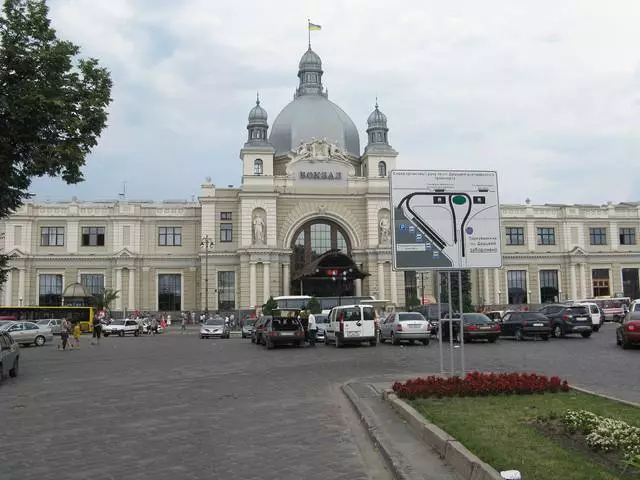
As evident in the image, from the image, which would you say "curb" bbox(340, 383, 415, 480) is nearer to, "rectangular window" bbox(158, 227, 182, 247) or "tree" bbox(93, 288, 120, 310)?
"tree" bbox(93, 288, 120, 310)

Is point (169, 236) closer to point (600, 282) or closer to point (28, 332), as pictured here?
point (28, 332)

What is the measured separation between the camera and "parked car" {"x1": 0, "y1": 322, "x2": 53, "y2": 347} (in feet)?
117

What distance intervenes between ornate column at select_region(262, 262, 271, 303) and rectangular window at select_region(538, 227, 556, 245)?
98.8 feet

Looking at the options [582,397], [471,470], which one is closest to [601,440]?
[471,470]

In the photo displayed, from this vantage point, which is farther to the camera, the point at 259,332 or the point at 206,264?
the point at 206,264

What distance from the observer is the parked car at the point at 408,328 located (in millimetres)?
28469

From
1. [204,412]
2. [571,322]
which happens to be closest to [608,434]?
[204,412]

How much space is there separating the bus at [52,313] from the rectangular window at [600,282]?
5059 cm

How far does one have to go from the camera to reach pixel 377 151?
64.6 metres

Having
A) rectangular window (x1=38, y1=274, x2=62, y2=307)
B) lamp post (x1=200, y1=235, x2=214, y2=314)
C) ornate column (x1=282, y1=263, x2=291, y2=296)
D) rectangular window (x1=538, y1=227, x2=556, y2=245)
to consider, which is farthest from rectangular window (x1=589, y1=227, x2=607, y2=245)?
rectangular window (x1=38, y1=274, x2=62, y2=307)

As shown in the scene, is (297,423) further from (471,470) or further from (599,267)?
(599,267)

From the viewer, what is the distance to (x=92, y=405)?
11.9 m

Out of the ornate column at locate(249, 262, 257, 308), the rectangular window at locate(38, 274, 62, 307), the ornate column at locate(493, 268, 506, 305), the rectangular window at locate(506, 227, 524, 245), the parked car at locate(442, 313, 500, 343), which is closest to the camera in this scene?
the parked car at locate(442, 313, 500, 343)

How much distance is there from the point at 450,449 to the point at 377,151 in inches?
2316
